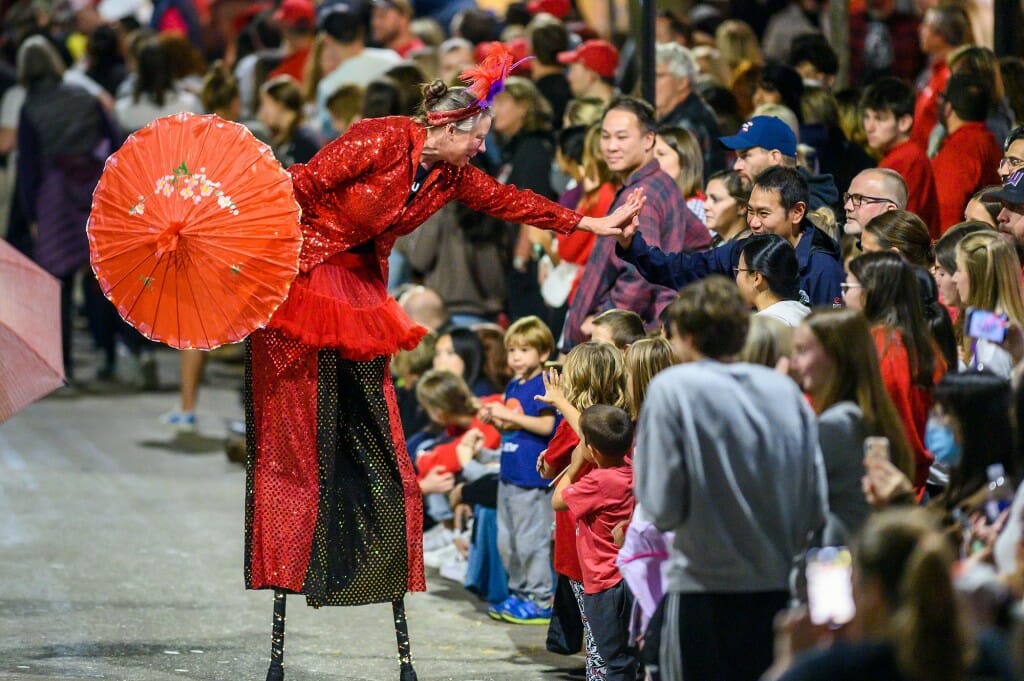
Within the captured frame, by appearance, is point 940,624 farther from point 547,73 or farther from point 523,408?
point 547,73

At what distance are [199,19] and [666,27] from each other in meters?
7.42

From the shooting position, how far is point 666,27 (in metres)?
11.6

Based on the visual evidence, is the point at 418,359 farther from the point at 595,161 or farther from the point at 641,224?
the point at 641,224

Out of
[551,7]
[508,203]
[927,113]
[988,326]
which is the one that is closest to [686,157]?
[927,113]

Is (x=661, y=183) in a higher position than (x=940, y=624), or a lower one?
higher

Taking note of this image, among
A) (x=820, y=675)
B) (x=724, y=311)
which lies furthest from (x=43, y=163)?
(x=820, y=675)

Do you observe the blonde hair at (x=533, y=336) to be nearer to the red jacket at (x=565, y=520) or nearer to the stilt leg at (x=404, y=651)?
the red jacket at (x=565, y=520)

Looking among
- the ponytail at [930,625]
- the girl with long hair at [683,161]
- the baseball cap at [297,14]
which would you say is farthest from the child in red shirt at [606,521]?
the baseball cap at [297,14]

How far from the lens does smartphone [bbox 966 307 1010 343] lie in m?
5.14

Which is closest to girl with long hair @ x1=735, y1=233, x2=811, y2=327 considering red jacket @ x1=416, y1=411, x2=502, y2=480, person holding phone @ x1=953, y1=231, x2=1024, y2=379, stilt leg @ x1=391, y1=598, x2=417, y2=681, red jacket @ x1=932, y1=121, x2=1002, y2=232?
person holding phone @ x1=953, y1=231, x2=1024, y2=379

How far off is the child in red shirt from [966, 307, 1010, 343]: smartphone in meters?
1.43

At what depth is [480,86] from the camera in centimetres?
636

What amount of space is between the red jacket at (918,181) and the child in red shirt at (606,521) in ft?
7.34

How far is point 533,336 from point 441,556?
5.45ft
